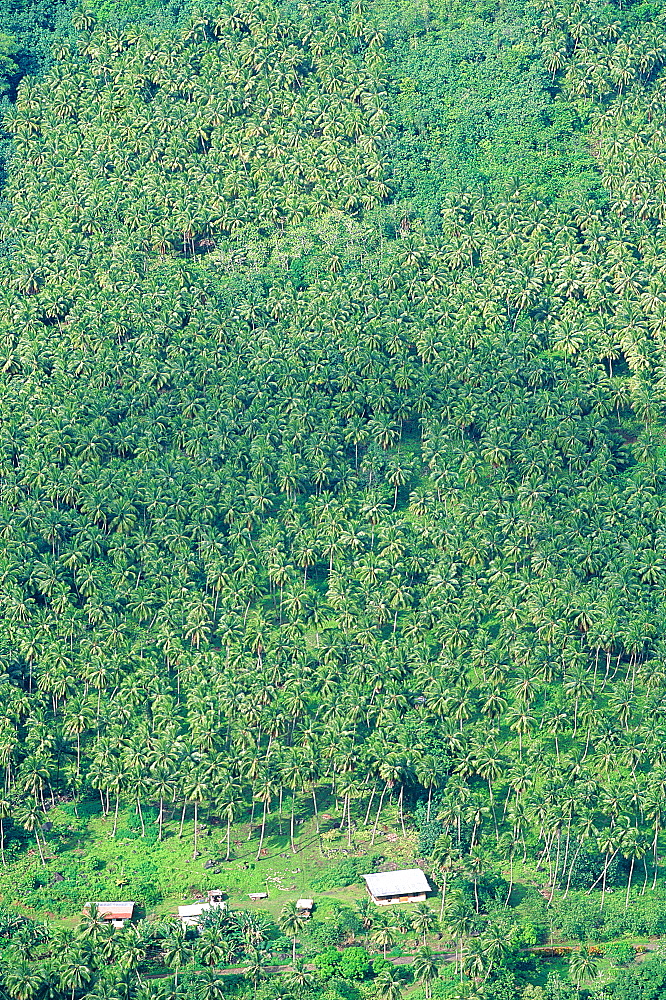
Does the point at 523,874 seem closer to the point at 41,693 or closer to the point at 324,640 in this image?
the point at 324,640

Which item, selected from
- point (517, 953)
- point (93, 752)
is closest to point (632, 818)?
point (517, 953)

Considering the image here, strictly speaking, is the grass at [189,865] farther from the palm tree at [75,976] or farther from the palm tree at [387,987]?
the palm tree at [75,976]

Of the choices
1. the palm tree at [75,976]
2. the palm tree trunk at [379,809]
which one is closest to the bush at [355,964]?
the palm tree trunk at [379,809]

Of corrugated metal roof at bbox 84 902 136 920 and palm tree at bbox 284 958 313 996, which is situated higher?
corrugated metal roof at bbox 84 902 136 920

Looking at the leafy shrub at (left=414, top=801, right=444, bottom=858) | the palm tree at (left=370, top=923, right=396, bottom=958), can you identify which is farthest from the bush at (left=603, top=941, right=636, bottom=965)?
the palm tree at (left=370, top=923, right=396, bottom=958)

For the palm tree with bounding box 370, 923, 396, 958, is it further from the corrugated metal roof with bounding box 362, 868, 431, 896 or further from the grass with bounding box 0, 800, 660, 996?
the corrugated metal roof with bounding box 362, 868, 431, 896

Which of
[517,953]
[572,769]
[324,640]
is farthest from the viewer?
[324,640]
